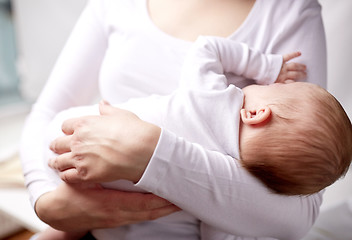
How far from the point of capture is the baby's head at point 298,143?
0.56 m

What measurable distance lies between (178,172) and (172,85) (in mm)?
277

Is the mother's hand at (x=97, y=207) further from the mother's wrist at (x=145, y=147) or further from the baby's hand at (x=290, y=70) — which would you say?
the baby's hand at (x=290, y=70)

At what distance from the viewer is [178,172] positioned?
0.55 metres

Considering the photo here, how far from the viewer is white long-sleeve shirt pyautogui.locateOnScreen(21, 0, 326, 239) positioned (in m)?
0.56

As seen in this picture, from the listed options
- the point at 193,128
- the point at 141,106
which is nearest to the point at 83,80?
the point at 141,106

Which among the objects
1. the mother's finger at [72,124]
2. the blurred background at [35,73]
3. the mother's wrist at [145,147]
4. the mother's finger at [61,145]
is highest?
the mother's wrist at [145,147]

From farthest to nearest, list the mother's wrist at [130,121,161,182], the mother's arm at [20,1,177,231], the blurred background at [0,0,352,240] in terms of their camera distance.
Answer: the blurred background at [0,0,352,240]
the mother's arm at [20,1,177,231]
the mother's wrist at [130,121,161,182]

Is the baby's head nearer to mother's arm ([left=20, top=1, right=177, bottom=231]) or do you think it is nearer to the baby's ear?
the baby's ear

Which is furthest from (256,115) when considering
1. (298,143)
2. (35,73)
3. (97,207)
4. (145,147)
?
(35,73)

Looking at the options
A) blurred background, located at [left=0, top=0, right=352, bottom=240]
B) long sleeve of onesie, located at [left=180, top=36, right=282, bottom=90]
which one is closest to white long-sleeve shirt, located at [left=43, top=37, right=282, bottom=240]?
long sleeve of onesie, located at [left=180, top=36, right=282, bottom=90]

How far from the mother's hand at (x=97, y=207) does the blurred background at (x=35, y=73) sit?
39cm

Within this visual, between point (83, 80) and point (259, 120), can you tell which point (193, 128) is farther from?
point (83, 80)

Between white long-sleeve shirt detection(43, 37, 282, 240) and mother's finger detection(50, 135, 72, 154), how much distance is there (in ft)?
0.18

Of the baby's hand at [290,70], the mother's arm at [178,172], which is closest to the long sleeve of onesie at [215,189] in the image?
the mother's arm at [178,172]
